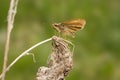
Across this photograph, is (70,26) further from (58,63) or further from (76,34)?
(76,34)

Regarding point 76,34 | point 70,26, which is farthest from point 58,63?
point 76,34

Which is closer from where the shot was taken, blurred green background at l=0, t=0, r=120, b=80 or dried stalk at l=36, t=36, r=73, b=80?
dried stalk at l=36, t=36, r=73, b=80

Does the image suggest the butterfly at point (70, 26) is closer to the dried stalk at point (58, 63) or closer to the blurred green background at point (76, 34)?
the dried stalk at point (58, 63)

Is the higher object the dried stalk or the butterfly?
the butterfly

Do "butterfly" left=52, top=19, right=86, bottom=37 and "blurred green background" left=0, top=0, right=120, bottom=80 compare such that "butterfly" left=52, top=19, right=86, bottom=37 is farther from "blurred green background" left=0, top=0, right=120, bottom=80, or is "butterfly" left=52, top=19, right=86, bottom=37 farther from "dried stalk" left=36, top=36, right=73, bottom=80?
"blurred green background" left=0, top=0, right=120, bottom=80

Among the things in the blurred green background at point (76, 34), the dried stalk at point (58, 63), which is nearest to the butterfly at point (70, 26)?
the dried stalk at point (58, 63)

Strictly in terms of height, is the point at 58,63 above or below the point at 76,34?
above

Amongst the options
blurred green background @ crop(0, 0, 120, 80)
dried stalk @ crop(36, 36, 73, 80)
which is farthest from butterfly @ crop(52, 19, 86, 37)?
blurred green background @ crop(0, 0, 120, 80)

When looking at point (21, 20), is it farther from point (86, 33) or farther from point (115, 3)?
point (115, 3)

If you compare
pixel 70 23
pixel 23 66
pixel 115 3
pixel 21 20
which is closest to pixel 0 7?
pixel 21 20
